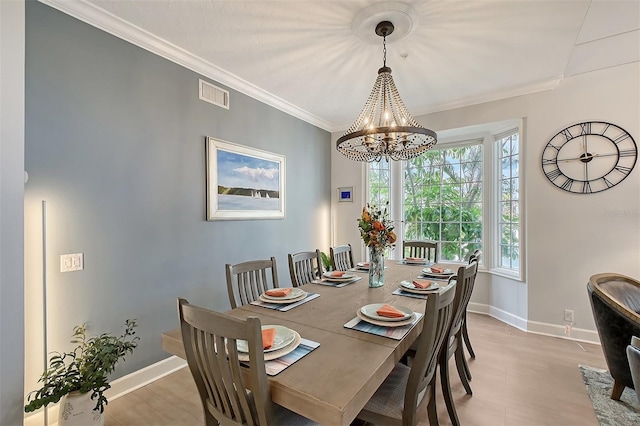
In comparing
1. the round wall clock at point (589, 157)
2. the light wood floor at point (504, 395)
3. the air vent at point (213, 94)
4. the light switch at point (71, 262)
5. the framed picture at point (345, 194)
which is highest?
the air vent at point (213, 94)

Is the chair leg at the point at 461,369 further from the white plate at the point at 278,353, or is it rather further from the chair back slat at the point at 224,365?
the chair back slat at the point at 224,365

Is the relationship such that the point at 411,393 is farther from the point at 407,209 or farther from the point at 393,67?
the point at 407,209

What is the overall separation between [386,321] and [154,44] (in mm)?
2718

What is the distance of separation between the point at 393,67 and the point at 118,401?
3.61 meters

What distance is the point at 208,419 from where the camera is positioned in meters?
1.30

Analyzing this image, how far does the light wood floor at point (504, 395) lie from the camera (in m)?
1.90

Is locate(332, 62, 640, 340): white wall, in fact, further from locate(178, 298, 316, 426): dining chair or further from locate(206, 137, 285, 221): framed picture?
locate(178, 298, 316, 426): dining chair

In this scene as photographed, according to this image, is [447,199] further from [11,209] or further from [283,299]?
[11,209]

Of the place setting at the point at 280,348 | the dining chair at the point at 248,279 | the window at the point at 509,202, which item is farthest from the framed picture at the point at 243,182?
the window at the point at 509,202

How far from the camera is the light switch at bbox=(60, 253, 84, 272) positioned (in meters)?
1.89

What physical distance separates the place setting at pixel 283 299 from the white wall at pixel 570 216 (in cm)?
282

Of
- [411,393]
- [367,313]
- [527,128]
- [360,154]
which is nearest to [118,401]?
[367,313]

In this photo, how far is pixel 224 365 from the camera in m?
1.04

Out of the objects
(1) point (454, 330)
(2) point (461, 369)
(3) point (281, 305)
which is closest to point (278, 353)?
(3) point (281, 305)
